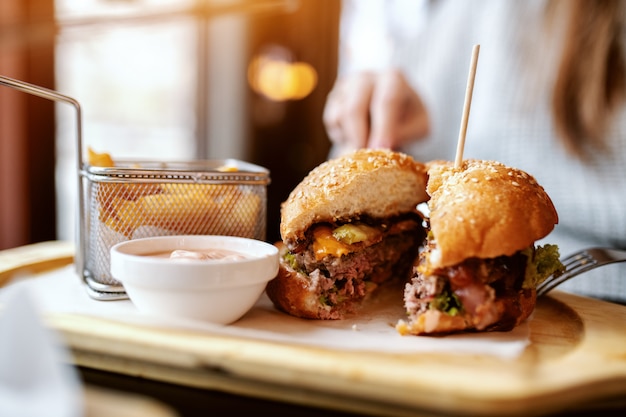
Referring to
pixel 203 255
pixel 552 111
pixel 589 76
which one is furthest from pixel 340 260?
pixel 589 76

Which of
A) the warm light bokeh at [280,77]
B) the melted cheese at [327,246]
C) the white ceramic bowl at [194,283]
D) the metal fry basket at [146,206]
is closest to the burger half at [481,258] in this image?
the melted cheese at [327,246]

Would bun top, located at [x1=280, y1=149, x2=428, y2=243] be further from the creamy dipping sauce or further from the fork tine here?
the fork tine

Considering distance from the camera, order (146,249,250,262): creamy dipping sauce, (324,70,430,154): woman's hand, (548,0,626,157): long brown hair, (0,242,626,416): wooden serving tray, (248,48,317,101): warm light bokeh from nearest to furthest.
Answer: (0,242,626,416): wooden serving tray
(146,249,250,262): creamy dipping sauce
(324,70,430,154): woman's hand
(548,0,626,157): long brown hair
(248,48,317,101): warm light bokeh

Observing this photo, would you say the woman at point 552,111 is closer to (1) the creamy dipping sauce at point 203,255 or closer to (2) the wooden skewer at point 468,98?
(2) the wooden skewer at point 468,98

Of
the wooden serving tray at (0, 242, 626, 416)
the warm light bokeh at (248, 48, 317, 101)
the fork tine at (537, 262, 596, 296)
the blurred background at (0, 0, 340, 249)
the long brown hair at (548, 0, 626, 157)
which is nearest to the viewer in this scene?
the wooden serving tray at (0, 242, 626, 416)

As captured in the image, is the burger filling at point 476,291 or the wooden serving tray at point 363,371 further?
the burger filling at point 476,291

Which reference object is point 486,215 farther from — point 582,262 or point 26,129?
point 26,129

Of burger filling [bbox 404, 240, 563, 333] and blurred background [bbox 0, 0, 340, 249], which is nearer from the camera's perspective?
burger filling [bbox 404, 240, 563, 333]

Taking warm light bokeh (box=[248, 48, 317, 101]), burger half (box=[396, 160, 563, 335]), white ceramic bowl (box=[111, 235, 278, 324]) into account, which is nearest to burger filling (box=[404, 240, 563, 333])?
burger half (box=[396, 160, 563, 335])
